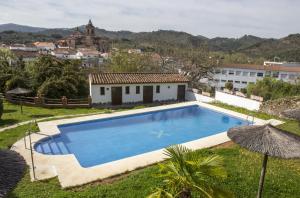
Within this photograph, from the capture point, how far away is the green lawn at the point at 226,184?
326 inches

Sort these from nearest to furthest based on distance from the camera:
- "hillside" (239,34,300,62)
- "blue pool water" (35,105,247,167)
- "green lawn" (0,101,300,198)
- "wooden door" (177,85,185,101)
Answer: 1. "green lawn" (0,101,300,198)
2. "blue pool water" (35,105,247,167)
3. "wooden door" (177,85,185,101)
4. "hillside" (239,34,300,62)

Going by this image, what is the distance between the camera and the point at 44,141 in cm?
1392

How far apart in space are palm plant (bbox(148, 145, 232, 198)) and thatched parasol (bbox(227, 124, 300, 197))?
1.19 meters

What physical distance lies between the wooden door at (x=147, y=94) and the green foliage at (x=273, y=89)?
11.2 m

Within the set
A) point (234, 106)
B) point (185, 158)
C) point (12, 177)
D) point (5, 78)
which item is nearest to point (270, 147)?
point (185, 158)

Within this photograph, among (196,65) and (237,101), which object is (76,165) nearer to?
(237,101)

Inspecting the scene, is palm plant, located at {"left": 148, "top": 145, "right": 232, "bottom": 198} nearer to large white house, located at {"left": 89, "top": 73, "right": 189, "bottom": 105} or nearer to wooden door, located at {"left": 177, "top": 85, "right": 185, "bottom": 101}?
large white house, located at {"left": 89, "top": 73, "right": 189, "bottom": 105}

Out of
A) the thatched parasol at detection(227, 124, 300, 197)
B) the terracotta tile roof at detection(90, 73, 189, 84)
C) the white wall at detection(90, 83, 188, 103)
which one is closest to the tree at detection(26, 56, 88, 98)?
the terracotta tile roof at detection(90, 73, 189, 84)

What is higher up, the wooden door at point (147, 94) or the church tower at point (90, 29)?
the church tower at point (90, 29)

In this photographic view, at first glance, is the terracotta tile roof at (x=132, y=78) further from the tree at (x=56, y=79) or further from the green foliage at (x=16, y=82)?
the green foliage at (x=16, y=82)

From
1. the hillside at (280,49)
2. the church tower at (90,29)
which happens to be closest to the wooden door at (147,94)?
the hillside at (280,49)

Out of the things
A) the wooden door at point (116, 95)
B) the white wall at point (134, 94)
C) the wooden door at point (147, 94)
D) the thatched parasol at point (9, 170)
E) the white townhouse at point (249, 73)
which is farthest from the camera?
the white townhouse at point (249, 73)

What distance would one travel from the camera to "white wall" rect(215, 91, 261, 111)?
21.6 meters

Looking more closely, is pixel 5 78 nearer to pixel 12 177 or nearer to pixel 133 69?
pixel 133 69
